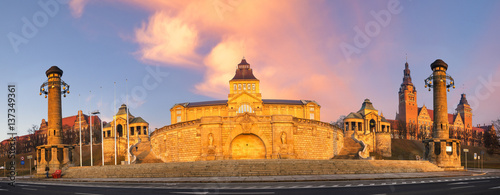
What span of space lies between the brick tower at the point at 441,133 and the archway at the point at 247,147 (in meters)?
23.3

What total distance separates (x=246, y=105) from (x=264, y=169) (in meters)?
59.9

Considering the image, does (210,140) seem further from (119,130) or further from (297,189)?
(119,130)

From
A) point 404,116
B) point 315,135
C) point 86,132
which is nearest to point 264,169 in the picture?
point 315,135

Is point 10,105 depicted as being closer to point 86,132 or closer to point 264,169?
point 264,169

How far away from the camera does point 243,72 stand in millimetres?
111250

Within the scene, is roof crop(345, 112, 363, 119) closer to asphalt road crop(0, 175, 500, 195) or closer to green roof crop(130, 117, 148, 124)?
green roof crop(130, 117, 148, 124)

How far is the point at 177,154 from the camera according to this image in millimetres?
67250

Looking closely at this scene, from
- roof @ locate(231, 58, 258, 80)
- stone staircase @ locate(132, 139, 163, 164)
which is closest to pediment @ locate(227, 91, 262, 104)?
roof @ locate(231, 58, 258, 80)

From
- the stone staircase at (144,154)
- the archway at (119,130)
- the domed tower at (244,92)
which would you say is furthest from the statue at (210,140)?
the archway at (119,130)

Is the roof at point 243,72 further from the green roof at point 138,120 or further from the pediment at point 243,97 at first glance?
the green roof at point 138,120

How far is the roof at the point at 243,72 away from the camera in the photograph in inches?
4284

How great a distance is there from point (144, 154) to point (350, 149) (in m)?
39.5

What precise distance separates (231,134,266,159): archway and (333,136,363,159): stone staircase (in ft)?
58.2

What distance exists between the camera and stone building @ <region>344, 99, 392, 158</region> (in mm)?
108438
